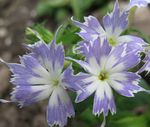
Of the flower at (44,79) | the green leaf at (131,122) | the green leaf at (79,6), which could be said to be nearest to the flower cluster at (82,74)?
the flower at (44,79)

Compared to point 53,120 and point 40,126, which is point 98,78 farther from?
point 40,126

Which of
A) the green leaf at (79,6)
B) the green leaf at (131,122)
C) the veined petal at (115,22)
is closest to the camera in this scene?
the veined petal at (115,22)

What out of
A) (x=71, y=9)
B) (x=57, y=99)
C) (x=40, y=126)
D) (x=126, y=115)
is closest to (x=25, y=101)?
(x=57, y=99)

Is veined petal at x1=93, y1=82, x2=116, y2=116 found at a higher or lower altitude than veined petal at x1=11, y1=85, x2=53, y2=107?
lower

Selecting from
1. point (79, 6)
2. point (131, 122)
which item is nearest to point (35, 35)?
point (131, 122)

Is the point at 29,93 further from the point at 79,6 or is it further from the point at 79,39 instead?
the point at 79,6

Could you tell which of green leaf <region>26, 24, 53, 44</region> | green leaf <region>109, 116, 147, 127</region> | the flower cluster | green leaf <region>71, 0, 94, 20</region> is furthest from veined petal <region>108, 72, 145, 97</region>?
green leaf <region>71, 0, 94, 20</region>

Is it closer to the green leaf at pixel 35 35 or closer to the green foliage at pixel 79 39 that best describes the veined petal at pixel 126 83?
the green foliage at pixel 79 39

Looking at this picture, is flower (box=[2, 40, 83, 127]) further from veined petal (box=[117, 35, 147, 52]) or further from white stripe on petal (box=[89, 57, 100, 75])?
veined petal (box=[117, 35, 147, 52])

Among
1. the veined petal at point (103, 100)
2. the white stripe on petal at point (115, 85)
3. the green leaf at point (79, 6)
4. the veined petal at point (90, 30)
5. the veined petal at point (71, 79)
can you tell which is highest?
the green leaf at point (79, 6)
